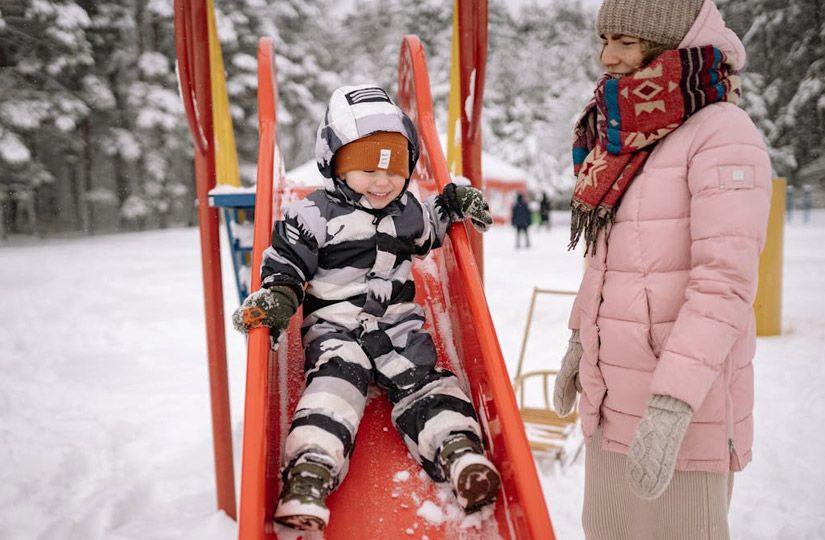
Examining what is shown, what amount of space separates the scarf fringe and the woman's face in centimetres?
33

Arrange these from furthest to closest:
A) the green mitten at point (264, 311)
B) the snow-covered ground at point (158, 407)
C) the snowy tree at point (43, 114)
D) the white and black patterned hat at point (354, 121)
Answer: the snowy tree at point (43, 114), the snow-covered ground at point (158, 407), the white and black patterned hat at point (354, 121), the green mitten at point (264, 311)

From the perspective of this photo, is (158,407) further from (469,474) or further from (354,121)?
(469,474)

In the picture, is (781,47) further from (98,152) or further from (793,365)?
(98,152)

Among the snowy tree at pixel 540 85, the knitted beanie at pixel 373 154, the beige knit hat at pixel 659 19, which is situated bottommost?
the knitted beanie at pixel 373 154

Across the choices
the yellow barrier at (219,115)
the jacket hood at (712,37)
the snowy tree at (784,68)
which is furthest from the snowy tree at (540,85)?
the jacket hood at (712,37)

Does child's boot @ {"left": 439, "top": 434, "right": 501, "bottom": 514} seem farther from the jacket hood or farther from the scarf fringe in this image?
the jacket hood

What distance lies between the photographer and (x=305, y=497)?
1.30m

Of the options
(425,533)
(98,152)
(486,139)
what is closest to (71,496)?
(425,533)

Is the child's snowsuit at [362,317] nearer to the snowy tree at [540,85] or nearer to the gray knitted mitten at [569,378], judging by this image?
the gray knitted mitten at [569,378]

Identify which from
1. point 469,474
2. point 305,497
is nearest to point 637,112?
point 469,474

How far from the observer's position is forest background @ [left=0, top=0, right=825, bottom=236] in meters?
4.48

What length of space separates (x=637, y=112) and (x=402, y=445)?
1086 millimetres

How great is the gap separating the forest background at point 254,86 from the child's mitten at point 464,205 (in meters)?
2.94

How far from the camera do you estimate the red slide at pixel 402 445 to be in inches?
51.9
